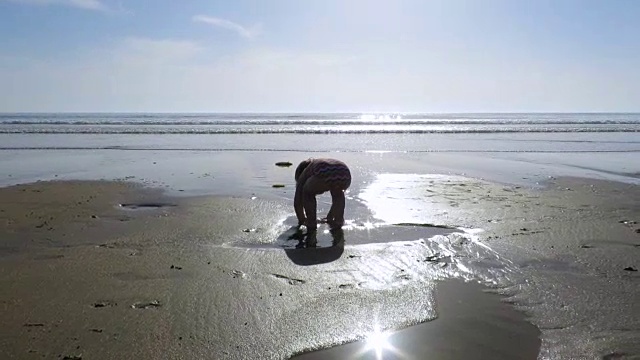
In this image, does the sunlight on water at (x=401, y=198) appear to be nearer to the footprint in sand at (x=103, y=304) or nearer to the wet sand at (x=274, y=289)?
the wet sand at (x=274, y=289)

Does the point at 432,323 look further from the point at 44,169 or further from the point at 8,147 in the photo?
the point at 8,147

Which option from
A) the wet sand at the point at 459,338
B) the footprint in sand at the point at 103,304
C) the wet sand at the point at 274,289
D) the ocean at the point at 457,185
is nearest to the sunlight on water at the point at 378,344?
the wet sand at the point at 459,338

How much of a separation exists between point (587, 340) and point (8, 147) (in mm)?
28456

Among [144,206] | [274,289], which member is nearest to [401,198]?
[144,206]

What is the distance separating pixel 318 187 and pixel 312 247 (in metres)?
1.29

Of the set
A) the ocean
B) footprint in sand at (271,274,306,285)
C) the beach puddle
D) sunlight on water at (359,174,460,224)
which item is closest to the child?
the ocean

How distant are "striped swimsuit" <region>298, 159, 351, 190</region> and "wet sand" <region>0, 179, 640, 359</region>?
35.1 inches

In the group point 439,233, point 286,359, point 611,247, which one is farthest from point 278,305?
point 611,247

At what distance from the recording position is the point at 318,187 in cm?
862

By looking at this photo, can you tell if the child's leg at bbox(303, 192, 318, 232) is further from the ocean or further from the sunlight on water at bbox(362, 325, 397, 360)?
the sunlight on water at bbox(362, 325, 397, 360)

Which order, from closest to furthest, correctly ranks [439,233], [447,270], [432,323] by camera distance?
[432,323], [447,270], [439,233]

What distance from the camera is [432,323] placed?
494 centimetres

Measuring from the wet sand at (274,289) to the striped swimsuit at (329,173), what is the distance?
893mm

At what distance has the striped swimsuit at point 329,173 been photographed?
8633mm
